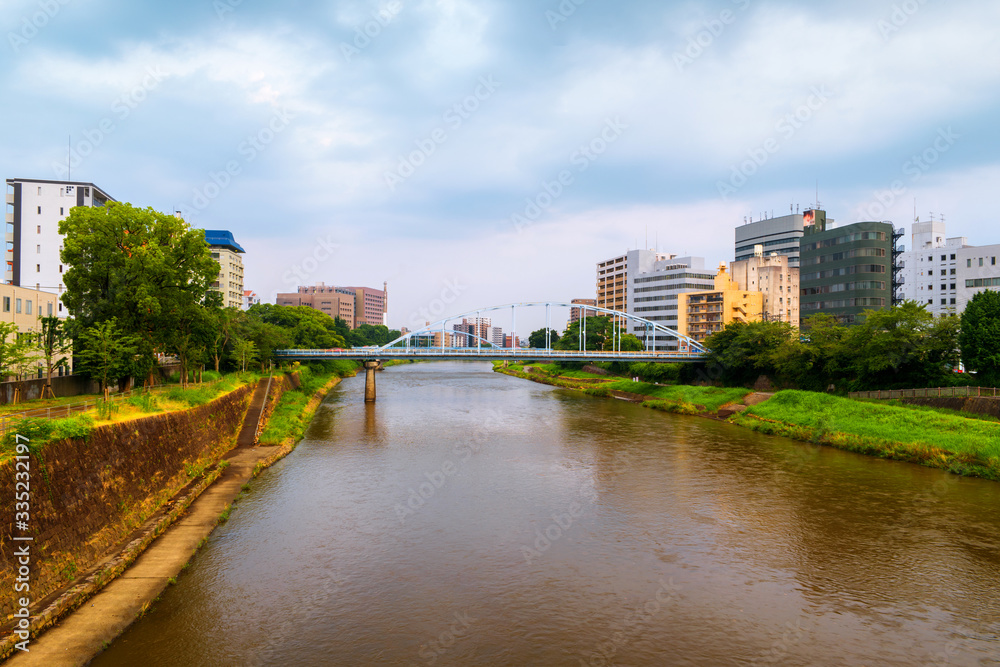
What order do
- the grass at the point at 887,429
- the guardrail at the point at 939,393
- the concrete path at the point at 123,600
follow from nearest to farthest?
1. the concrete path at the point at 123,600
2. the grass at the point at 887,429
3. the guardrail at the point at 939,393

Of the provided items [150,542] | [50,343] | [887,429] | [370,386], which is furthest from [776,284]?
[150,542]

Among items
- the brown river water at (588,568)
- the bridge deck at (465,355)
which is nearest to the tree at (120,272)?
the brown river water at (588,568)

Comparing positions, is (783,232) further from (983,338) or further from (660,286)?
(983,338)

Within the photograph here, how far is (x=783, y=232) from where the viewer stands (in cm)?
9906

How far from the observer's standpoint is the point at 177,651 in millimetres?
10070

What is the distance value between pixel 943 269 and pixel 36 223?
8505 centimetres

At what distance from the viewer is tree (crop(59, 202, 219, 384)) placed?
74.3 ft

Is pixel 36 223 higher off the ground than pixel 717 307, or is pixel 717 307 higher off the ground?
pixel 36 223

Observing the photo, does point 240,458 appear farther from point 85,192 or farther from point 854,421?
point 85,192

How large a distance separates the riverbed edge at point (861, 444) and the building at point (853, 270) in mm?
30267

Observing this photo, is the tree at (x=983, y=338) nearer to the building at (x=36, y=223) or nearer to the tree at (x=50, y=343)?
the tree at (x=50, y=343)

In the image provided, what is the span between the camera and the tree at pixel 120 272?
891 inches

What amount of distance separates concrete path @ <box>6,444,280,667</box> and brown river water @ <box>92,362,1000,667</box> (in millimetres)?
331

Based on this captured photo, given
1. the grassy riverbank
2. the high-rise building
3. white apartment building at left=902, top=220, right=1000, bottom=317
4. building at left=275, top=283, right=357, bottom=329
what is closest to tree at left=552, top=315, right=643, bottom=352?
the high-rise building
